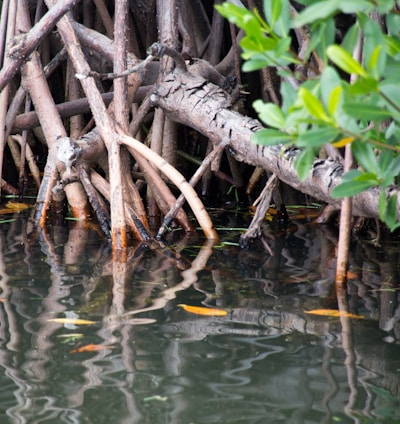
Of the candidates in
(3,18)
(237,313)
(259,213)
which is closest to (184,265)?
(259,213)

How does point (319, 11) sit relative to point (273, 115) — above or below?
above

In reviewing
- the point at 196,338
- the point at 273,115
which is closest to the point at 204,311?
the point at 196,338

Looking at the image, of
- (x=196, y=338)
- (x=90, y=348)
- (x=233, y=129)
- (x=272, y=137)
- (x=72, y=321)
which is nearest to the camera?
(x=272, y=137)

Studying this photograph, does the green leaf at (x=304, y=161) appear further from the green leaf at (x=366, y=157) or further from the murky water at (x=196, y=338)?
the murky water at (x=196, y=338)

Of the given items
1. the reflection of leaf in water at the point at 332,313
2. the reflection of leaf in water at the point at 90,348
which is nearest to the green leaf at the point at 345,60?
the reflection of leaf in water at the point at 90,348

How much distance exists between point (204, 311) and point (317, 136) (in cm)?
140

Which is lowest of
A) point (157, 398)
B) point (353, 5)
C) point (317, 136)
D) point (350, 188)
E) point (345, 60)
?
point (157, 398)

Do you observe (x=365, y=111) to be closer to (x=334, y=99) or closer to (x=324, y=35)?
(x=334, y=99)

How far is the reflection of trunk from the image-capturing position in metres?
3.34

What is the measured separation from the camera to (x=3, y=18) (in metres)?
4.42

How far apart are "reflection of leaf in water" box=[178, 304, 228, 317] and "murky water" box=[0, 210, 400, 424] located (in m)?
0.03

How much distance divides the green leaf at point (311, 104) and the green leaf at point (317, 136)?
59 millimetres

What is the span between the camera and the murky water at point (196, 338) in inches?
77.7

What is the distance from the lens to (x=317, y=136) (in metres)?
1.45
